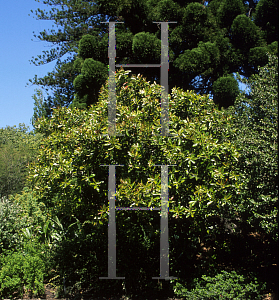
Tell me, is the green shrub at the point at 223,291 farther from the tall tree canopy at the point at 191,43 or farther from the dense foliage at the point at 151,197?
the tall tree canopy at the point at 191,43

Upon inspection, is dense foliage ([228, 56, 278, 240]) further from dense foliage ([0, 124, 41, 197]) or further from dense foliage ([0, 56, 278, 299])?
dense foliage ([0, 124, 41, 197])

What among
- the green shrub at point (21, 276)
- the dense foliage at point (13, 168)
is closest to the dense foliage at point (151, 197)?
the green shrub at point (21, 276)

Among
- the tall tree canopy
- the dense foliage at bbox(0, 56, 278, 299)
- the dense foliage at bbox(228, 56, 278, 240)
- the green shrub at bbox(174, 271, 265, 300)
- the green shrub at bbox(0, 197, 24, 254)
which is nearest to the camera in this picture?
the green shrub at bbox(174, 271, 265, 300)

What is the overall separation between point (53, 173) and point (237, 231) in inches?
174

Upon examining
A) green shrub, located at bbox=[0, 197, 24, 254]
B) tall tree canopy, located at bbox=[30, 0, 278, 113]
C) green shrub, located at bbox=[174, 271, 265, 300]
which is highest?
tall tree canopy, located at bbox=[30, 0, 278, 113]

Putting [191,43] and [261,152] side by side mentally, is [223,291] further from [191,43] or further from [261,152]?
[191,43]

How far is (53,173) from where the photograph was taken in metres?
5.23

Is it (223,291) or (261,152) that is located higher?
(261,152)

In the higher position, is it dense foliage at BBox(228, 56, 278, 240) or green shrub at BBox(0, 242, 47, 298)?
dense foliage at BBox(228, 56, 278, 240)

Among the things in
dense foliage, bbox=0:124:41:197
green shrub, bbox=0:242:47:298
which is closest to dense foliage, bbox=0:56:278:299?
green shrub, bbox=0:242:47:298

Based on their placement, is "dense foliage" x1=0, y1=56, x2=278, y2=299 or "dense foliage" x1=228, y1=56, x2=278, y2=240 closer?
"dense foliage" x1=0, y1=56, x2=278, y2=299

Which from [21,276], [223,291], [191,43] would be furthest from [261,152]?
[191,43]

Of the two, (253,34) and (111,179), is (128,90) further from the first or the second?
(253,34)

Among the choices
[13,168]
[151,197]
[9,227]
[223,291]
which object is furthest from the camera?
[13,168]
